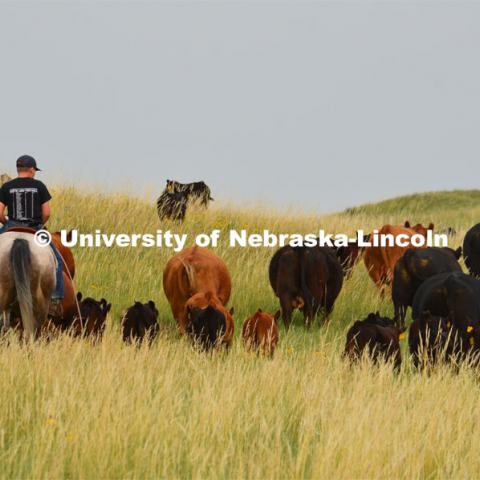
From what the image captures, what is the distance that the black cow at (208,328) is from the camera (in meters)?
8.63

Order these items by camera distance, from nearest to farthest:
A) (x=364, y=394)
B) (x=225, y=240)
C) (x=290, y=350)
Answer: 1. (x=364, y=394)
2. (x=290, y=350)
3. (x=225, y=240)

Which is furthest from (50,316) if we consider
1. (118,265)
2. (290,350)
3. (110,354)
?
(118,265)

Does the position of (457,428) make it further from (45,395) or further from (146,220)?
(146,220)

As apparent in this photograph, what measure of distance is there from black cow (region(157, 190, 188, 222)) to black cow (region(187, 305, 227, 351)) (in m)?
10.8

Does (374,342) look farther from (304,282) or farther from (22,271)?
(22,271)

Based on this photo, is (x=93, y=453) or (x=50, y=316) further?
(x=50, y=316)

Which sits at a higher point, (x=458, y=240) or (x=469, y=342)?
(x=458, y=240)

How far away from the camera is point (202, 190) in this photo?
2167cm

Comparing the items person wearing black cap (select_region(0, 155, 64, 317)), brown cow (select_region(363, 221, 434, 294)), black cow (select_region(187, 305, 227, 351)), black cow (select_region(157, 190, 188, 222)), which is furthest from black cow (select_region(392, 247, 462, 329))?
black cow (select_region(157, 190, 188, 222))

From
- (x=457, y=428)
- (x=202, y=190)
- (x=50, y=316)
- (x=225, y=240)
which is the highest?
(x=202, y=190)

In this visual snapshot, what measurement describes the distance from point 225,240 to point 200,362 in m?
10.4

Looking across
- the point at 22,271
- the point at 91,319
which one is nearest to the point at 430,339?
the point at 91,319

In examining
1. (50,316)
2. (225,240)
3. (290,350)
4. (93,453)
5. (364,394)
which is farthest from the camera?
(225,240)

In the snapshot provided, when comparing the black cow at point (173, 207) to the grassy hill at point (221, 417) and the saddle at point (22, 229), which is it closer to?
the grassy hill at point (221, 417)
